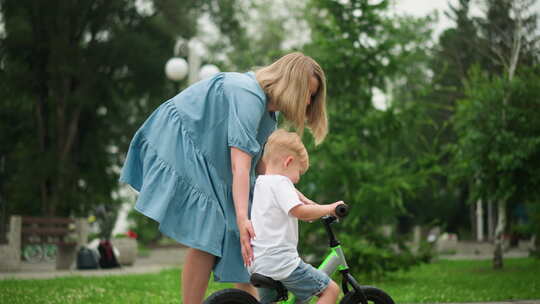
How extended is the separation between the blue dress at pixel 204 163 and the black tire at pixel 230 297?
0.06 metres

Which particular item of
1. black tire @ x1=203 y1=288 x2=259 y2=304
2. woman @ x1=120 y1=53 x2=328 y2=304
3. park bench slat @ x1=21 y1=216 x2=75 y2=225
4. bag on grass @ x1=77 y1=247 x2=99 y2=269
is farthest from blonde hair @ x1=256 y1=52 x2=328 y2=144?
park bench slat @ x1=21 y1=216 x2=75 y2=225

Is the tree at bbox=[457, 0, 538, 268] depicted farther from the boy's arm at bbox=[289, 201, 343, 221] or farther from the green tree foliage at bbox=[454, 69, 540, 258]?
the boy's arm at bbox=[289, 201, 343, 221]

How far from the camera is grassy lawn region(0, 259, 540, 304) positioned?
7359mm

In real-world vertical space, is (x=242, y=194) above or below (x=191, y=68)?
below

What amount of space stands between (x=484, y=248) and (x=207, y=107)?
22819 millimetres

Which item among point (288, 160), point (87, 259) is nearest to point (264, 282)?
point (288, 160)

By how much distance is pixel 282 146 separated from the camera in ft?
11.2

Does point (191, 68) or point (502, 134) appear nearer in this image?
point (502, 134)

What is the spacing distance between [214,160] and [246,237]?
1.44 feet

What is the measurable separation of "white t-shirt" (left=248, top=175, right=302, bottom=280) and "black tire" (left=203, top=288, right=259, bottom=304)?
0.13m

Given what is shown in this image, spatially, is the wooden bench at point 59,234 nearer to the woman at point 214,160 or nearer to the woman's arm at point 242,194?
the woman at point 214,160

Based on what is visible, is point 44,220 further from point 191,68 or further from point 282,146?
point 282,146

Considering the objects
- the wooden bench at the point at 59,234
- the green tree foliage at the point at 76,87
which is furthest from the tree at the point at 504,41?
the green tree foliage at the point at 76,87

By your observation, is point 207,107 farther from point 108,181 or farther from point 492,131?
point 108,181
